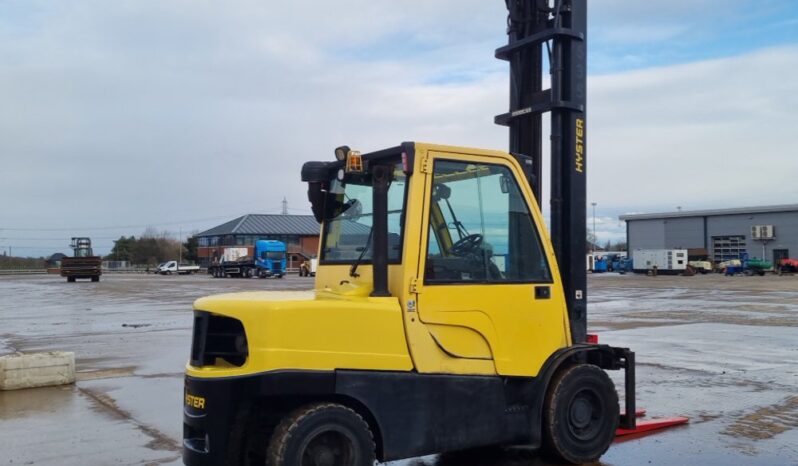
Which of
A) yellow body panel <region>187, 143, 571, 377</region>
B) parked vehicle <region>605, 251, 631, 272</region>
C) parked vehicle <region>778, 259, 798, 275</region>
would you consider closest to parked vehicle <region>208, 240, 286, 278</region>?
parked vehicle <region>605, 251, 631, 272</region>

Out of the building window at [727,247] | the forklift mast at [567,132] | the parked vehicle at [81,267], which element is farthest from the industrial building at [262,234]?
the forklift mast at [567,132]

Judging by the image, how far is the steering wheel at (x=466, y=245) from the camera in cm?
500

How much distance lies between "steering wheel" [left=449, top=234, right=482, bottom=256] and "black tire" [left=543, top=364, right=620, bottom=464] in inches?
49.7

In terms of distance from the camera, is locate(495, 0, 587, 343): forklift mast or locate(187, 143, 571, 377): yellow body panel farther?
A: locate(495, 0, 587, 343): forklift mast

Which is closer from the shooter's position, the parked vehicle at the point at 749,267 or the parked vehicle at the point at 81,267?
the parked vehicle at the point at 81,267

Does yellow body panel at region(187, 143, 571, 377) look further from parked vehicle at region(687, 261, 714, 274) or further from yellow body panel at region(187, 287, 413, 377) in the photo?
parked vehicle at region(687, 261, 714, 274)

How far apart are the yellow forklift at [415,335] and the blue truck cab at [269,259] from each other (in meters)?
56.7

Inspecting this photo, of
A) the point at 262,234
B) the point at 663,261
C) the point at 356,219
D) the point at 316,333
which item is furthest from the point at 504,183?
the point at 262,234

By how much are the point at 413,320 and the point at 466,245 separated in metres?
0.74

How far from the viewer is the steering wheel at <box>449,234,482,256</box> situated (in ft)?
16.4

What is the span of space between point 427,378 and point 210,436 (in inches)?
55.9

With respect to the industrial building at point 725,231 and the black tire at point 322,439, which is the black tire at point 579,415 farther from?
the industrial building at point 725,231

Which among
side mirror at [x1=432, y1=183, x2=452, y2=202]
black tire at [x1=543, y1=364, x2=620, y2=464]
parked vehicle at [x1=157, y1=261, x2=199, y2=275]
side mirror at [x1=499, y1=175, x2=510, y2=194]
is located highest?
side mirror at [x1=499, y1=175, x2=510, y2=194]

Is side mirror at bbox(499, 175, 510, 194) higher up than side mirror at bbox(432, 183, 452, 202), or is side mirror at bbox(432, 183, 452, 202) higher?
side mirror at bbox(499, 175, 510, 194)
